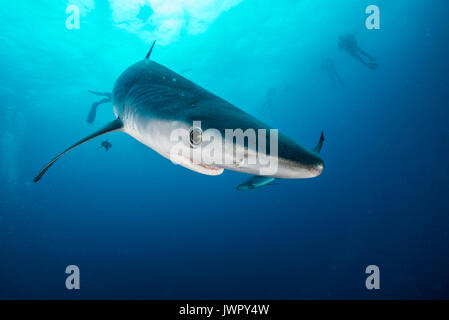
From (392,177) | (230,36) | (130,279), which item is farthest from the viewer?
(392,177)

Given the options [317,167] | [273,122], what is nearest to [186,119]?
[317,167]

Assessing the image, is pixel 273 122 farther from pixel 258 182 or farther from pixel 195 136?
pixel 195 136

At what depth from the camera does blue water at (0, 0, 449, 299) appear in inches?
725

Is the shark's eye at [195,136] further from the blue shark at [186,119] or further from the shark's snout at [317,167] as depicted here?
the shark's snout at [317,167]

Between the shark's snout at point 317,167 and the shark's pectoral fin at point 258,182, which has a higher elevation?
the shark's pectoral fin at point 258,182

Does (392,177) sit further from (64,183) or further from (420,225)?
(64,183)

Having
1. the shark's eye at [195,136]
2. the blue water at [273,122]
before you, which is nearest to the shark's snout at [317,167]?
the shark's eye at [195,136]

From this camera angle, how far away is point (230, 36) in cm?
2078

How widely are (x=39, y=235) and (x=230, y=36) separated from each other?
154 ft

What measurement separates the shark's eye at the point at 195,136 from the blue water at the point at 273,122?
1863cm

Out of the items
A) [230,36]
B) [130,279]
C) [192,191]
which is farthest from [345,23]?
[192,191]

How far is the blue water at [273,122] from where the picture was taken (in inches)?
725

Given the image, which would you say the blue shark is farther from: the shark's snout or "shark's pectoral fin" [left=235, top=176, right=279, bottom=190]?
"shark's pectoral fin" [left=235, top=176, right=279, bottom=190]

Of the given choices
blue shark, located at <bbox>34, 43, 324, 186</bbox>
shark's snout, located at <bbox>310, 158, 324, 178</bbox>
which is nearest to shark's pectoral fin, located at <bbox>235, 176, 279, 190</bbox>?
blue shark, located at <bbox>34, 43, 324, 186</bbox>
